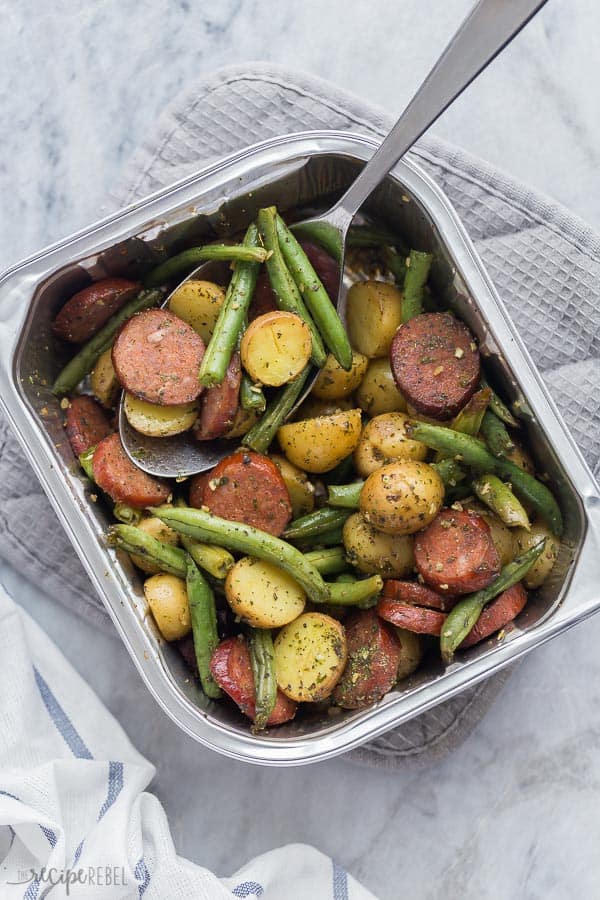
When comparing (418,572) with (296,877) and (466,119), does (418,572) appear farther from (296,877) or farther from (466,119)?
(466,119)

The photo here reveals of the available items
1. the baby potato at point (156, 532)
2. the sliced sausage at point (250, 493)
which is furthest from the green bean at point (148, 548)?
the sliced sausage at point (250, 493)

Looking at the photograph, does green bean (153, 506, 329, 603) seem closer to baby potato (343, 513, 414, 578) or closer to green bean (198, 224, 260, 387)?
baby potato (343, 513, 414, 578)

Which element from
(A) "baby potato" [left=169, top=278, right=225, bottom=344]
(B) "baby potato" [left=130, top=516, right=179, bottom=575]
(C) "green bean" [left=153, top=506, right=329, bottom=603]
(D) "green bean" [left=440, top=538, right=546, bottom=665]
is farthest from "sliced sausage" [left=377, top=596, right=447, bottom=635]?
(A) "baby potato" [left=169, top=278, right=225, bottom=344]

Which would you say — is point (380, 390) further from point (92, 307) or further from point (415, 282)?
point (92, 307)

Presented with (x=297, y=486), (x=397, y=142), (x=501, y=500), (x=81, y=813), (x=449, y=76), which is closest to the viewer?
(x=449, y=76)

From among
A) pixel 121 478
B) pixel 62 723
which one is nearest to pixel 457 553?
pixel 121 478

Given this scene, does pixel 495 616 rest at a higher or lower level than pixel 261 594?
higher

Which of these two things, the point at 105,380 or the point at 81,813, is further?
the point at 81,813
